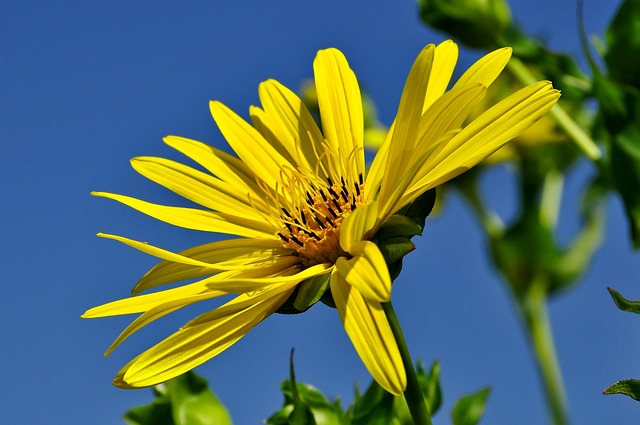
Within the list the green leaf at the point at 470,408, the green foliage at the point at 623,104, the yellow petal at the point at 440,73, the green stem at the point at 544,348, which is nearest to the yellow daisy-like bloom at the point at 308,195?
the yellow petal at the point at 440,73

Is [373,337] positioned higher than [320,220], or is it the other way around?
[320,220]

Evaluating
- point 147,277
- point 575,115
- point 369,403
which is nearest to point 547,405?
point 575,115

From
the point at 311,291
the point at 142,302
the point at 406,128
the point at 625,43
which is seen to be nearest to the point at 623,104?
the point at 625,43

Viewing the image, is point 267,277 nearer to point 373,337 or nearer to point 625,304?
point 373,337

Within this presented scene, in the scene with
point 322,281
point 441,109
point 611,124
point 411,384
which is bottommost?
point 411,384

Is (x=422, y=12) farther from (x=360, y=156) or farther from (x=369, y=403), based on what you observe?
(x=369, y=403)

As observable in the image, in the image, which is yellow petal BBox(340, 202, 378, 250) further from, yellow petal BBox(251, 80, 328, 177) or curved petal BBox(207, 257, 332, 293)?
yellow petal BBox(251, 80, 328, 177)
